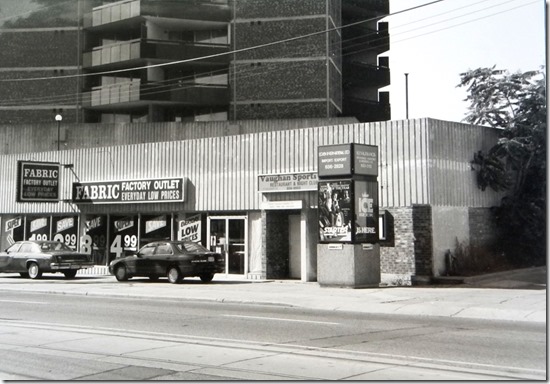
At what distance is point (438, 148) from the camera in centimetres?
2173

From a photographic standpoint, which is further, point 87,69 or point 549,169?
point 87,69

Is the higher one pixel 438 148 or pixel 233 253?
pixel 438 148

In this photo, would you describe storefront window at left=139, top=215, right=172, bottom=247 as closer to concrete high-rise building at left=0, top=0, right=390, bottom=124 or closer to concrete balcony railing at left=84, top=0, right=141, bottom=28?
concrete high-rise building at left=0, top=0, right=390, bottom=124

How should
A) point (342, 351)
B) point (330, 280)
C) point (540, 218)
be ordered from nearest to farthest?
point (342, 351) < point (330, 280) < point (540, 218)

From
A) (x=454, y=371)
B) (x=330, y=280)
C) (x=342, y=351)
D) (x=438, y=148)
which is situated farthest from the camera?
(x=438, y=148)

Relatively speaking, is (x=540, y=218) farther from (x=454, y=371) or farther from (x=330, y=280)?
(x=454, y=371)

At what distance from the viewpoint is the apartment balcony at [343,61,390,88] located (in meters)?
50.9

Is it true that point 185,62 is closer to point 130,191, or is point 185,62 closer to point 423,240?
point 130,191

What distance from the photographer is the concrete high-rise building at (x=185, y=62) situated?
45.3 metres

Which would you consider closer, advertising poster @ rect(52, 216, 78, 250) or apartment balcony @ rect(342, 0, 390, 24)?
advertising poster @ rect(52, 216, 78, 250)

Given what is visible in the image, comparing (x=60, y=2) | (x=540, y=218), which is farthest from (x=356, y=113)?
(x=540, y=218)

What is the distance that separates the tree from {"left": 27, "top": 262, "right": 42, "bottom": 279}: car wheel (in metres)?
17.3

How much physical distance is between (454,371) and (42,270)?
71.4 ft

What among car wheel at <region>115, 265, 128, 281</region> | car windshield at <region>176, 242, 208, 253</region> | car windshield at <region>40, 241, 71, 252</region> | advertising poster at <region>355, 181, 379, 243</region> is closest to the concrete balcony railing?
car windshield at <region>40, 241, 71, 252</region>
